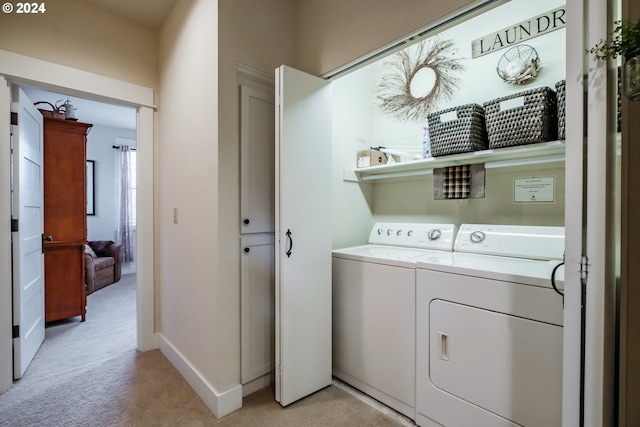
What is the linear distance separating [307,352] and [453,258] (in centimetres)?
104

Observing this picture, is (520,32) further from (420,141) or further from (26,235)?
(26,235)

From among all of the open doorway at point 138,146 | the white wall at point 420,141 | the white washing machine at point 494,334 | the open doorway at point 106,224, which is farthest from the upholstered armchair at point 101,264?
the white washing machine at point 494,334

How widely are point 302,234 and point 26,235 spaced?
207cm

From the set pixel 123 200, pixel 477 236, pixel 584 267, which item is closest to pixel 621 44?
pixel 584 267

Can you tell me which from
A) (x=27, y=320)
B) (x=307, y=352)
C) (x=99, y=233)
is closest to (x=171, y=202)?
(x=27, y=320)

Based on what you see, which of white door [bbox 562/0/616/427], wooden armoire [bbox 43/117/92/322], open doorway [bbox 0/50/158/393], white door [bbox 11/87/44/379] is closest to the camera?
white door [bbox 562/0/616/427]

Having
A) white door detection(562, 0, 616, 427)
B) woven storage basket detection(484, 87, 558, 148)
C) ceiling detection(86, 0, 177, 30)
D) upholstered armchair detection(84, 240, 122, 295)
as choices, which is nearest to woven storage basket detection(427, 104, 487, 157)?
woven storage basket detection(484, 87, 558, 148)

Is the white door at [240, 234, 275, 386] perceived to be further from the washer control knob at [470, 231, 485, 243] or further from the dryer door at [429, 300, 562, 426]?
the washer control knob at [470, 231, 485, 243]

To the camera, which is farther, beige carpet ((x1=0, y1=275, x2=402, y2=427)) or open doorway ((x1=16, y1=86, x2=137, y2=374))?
open doorway ((x1=16, y1=86, x2=137, y2=374))

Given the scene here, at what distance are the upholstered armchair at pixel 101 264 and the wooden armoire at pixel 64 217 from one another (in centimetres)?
109

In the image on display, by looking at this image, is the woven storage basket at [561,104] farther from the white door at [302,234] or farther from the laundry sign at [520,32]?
the white door at [302,234]

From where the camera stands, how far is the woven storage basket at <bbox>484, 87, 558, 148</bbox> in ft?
4.79

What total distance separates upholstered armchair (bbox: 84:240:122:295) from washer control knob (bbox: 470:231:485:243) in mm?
4665

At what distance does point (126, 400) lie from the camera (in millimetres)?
1879
